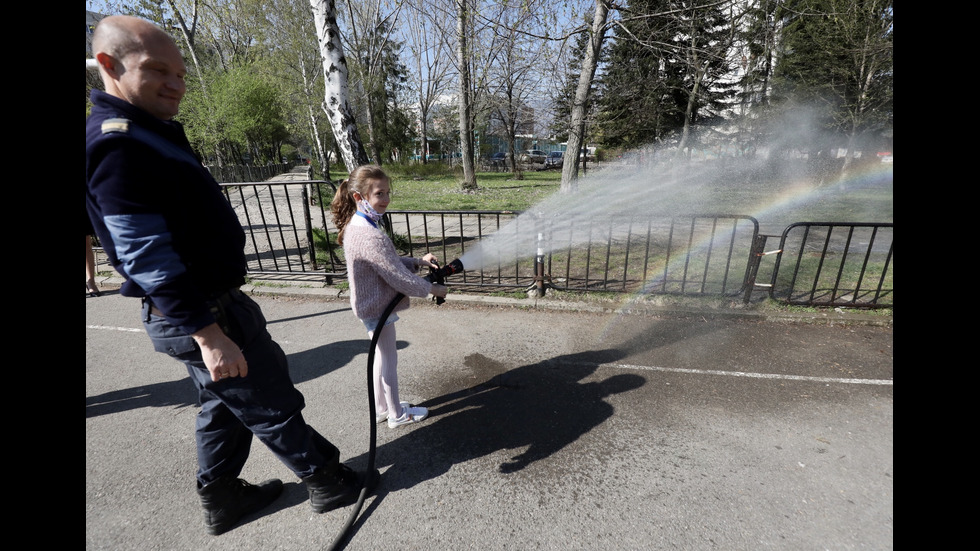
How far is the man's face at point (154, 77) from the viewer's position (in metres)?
1.65

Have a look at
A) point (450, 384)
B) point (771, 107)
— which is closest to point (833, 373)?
point (450, 384)

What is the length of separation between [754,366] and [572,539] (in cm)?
291

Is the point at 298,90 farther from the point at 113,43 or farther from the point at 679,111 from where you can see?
the point at 113,43

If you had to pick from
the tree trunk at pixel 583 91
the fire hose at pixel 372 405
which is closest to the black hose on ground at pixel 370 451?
the fire hose at pixel 372 405

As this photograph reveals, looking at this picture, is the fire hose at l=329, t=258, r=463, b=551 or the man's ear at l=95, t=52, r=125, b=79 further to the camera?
the fire hose at l=329, t=258, r=463, b=551

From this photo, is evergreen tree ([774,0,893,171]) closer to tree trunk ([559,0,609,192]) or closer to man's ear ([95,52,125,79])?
tree trunk ([559,0,609,192])

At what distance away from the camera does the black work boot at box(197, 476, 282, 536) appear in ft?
7.65

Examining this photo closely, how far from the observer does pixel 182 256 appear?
5.93 ft

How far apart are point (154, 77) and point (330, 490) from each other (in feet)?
7.44

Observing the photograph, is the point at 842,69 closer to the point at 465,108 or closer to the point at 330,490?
the point at 465,108

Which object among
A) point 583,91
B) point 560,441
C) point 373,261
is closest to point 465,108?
point 583,91

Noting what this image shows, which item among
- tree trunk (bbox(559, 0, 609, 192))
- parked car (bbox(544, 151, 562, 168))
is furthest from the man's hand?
parked car (bbox(544, 151, 562, 168))

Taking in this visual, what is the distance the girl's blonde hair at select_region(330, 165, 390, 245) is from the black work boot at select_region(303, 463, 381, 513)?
1.46 meters

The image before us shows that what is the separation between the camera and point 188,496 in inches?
104
